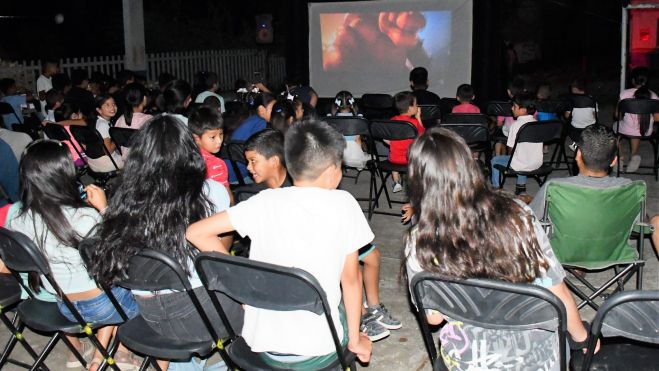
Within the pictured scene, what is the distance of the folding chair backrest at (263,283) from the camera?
213cm

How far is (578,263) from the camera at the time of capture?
3.32m

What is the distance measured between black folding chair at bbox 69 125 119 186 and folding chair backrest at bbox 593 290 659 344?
466cm

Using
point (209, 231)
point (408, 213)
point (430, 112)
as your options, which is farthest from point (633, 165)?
point (209, 231)

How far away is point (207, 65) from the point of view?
14.6m

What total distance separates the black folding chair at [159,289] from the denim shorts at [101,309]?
0.23m

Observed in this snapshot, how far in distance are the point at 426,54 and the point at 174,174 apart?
940 centimetres

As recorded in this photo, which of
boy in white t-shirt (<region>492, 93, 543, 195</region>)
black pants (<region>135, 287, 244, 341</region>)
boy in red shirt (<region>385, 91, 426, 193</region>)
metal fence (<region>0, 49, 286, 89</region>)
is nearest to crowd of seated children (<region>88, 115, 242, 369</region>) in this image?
black pants (<region>135, 287, 244, 341</region>)

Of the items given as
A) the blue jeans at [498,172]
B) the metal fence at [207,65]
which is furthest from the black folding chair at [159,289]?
the metal fence at [207,65]

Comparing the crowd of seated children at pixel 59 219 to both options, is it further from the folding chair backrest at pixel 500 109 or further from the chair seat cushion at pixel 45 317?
the folding chair backrest at pixel 500 109

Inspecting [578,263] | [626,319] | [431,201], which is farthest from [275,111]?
[626,319]

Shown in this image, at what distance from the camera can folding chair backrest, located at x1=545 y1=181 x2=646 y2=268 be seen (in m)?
3.18

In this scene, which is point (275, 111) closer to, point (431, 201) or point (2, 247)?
point (2, 247)

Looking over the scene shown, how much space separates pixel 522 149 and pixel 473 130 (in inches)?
17.4

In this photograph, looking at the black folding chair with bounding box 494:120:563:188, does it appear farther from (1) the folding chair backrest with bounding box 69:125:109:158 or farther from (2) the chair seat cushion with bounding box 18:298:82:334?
(2) the chair seat cushion with bounding box 18:298:82:334
